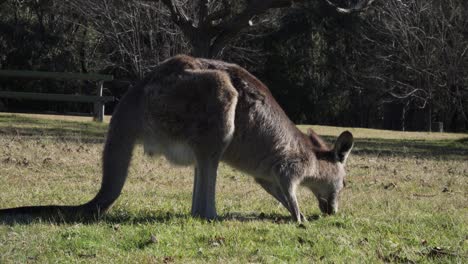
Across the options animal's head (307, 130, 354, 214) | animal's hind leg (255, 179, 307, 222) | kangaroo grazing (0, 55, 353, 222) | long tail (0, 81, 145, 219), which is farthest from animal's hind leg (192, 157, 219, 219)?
animal's head (307, 130, 354, 214)

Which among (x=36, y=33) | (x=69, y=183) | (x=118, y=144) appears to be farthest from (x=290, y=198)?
(x=36, y=33)

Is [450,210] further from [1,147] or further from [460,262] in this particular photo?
[1,147]

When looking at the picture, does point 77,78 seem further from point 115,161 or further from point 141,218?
point 115,161

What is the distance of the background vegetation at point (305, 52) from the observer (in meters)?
27.8

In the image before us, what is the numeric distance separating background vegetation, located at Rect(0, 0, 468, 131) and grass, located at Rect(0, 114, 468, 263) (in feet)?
53.8

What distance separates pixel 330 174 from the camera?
7.12m

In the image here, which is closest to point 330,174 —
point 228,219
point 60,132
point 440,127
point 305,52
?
point 228,219

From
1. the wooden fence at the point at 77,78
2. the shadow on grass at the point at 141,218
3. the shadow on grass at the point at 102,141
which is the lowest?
the shadow on grass at the point at 141,218

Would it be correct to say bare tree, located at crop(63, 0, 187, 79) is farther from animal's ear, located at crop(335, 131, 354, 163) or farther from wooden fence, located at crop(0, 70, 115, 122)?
animal's ear, located at crop(335, 131, 354, 163)

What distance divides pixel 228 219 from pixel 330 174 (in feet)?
4.32

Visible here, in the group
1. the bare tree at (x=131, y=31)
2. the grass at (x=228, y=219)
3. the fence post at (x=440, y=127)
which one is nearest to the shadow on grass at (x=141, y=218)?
the grass at (x=228, y=219)

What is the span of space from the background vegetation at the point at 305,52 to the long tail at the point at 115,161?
21355 millimetres

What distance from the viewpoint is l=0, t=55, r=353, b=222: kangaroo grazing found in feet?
19.8

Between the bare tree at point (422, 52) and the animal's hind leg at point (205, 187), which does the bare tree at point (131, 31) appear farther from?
the animal's hind leg at point (205, 187)
